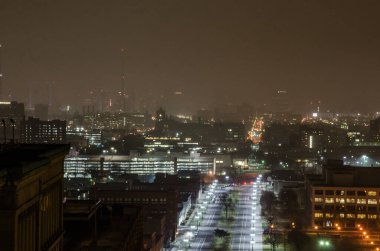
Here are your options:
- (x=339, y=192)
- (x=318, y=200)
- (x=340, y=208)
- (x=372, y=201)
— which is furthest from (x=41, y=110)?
(x=372, y=201)

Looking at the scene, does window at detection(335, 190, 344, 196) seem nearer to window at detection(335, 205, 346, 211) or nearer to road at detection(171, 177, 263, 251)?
window at detection(335, 205, 346, 211)

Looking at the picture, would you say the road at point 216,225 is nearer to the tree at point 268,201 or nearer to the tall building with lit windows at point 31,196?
the tree at point 268,201

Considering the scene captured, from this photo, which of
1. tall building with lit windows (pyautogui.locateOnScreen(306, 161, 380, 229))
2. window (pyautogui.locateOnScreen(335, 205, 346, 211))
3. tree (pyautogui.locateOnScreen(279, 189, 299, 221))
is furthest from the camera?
tree (pyautogui.locateOnScreen(279, 189, 299, 221))

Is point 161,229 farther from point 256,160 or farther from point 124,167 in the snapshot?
point 256,160

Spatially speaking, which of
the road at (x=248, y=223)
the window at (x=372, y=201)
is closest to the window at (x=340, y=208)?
the window at (x=372, y=201)

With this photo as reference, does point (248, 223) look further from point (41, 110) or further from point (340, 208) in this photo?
point (41, 110)

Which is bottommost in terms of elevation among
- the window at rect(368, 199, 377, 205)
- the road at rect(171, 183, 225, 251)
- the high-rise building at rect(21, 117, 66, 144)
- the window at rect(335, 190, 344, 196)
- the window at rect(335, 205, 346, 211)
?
the road at rect(171, 183, 225, 251)

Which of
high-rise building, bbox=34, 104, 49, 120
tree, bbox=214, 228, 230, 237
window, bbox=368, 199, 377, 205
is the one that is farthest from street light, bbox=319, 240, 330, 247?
high-rise building, bbox=34, 104, 49, 120
